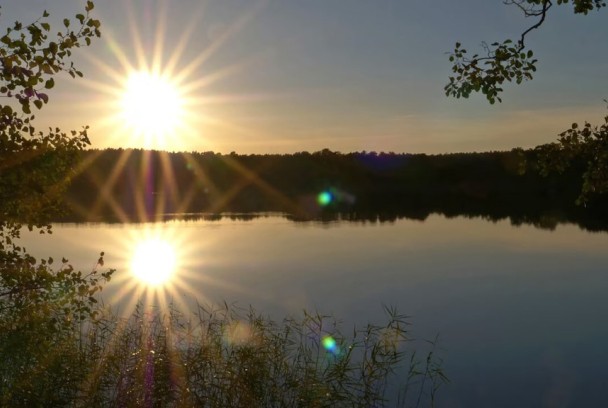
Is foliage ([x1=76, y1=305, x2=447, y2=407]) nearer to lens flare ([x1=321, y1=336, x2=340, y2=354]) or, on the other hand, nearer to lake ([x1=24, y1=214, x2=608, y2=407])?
lens flare ([x1=321, y1=336, x2=340, y2=354])

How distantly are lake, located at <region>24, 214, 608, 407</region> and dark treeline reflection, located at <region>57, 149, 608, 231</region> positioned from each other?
66.1ft

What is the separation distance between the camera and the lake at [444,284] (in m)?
13.9

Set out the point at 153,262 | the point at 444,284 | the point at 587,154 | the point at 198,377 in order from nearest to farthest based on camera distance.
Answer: the point at 587,154
the point at 198,377
the point at 444,284
the point at 153,262

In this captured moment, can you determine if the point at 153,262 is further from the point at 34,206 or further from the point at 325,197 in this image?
the point at 325,197

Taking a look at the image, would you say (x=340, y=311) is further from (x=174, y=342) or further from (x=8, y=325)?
(x=8, y=325)

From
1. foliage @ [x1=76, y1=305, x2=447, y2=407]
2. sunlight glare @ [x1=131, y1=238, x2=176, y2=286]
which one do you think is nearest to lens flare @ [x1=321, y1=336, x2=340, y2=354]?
foliage @ [x1=76, y1=305, x2=447, y2=407]

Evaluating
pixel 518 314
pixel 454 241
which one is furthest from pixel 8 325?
pixel 454 241

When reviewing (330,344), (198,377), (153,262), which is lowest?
(330,344)

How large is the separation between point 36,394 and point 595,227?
143ft

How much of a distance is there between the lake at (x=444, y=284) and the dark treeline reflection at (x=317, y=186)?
20139mm

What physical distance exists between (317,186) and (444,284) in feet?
267

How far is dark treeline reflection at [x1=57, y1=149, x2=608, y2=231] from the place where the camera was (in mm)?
67812

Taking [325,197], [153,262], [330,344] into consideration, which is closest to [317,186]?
[325,197]

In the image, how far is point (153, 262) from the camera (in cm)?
3050
